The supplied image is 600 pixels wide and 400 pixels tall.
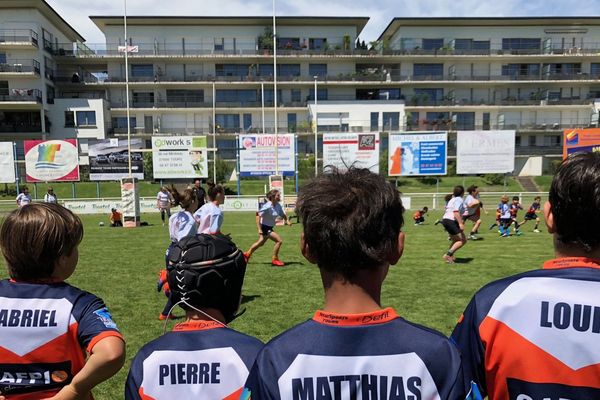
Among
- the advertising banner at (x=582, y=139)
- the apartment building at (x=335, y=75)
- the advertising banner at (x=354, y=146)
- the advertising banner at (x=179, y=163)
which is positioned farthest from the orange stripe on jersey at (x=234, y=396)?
the apartment building at (x=335, y=75)

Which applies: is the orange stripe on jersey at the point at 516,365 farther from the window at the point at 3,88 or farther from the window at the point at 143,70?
the window at the point at 3,88

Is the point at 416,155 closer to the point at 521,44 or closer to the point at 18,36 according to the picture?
the point at 521,44

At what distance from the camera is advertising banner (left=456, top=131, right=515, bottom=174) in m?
35.9

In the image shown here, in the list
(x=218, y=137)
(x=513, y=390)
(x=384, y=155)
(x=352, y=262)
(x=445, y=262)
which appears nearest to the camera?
(x=352, y=262)

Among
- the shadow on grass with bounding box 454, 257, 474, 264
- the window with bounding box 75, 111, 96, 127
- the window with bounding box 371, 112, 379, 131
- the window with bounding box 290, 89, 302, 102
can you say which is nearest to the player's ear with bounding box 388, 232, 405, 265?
the shadow on grass with bounding box 454, 257, 474, 264

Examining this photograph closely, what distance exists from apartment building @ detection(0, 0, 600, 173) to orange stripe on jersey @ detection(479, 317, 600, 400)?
53.2 metres

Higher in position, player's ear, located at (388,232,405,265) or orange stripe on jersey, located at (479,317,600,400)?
player's ear, located at (388,232,405,265)

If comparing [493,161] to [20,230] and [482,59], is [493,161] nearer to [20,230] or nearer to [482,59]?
[482,59]

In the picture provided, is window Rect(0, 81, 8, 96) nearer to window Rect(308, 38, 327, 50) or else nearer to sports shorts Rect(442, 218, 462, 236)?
window Rect(308, 38, 327, 50)

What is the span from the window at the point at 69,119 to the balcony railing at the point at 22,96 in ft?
10.2

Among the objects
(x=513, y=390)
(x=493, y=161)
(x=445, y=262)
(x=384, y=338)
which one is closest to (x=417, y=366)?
(x=384, y=338)

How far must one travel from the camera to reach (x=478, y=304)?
1768 millimetres

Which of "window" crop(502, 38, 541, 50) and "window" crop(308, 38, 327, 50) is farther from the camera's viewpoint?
"window" crop(502, 38, 541, 50)

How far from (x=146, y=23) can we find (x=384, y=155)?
115ft
